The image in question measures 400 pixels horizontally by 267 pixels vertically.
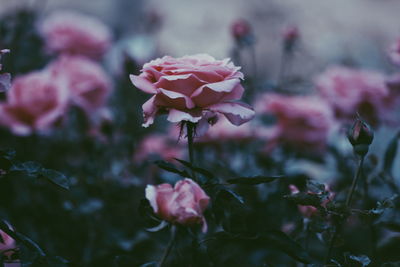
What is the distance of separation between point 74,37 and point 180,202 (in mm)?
1057

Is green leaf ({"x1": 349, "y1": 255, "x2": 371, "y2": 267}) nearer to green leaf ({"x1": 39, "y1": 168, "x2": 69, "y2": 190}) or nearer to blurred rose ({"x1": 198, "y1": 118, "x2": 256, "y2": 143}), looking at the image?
green leaf ({"x1": 39, "y1": 168, "x2": 69, "y2": 190})

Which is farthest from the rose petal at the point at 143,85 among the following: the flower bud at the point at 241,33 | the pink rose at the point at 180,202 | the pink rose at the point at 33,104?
the flower bud at the point at 241,33

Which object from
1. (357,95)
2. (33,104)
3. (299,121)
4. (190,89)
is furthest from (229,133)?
(190,89)

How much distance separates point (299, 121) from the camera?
1272 mm

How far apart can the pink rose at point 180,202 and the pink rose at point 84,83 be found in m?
0.68

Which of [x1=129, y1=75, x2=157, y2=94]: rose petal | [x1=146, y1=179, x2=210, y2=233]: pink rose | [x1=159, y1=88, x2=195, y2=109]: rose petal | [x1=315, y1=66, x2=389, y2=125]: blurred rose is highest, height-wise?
[x1=129, y1=75, x2=157, y2=94]: rose petal

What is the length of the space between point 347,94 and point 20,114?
680mm

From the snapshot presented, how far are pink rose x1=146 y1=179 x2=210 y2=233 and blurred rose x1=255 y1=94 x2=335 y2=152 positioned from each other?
79cm

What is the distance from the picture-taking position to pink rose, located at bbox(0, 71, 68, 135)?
1035 millimetres

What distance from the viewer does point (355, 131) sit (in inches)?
21.7

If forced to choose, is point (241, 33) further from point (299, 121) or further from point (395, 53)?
point (395, 53)

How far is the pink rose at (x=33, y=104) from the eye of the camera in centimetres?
104

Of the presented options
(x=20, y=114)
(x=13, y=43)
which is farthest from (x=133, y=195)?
(x=13, y=43)

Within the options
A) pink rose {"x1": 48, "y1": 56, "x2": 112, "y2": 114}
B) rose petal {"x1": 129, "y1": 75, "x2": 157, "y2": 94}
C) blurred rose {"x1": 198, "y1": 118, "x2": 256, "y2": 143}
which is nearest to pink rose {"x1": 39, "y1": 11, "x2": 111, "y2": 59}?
pink rose {"x1": 48, "y1": 56, "x2": 112, "y2": 114}
